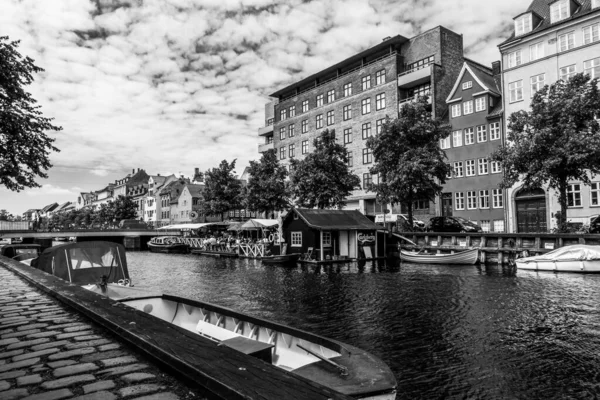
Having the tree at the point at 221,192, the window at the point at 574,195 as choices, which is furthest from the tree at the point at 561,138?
the tree at the point at 221,192

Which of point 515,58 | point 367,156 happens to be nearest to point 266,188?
point 367,156

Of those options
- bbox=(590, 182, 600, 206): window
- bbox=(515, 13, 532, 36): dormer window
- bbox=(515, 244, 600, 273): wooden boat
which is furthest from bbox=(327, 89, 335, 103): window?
bbox=(515, 244, 600, 273): wooden boat

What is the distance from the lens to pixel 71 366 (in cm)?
425

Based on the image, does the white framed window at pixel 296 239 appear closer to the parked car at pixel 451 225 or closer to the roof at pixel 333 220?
the roof at pixel 333 220

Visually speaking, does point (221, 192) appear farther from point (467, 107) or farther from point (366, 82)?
point (467, 107)

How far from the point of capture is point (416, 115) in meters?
37.6

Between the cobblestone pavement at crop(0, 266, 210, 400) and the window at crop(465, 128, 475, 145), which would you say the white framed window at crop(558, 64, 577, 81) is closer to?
the window at crop(465, 128, 475, 145)

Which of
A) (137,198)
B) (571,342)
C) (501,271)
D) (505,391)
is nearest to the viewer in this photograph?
(505,391)

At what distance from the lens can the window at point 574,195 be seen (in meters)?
37.0

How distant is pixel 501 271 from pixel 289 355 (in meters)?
24.5

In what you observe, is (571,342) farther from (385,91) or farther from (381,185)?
(385,91)

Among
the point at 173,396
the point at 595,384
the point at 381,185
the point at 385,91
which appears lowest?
the point at 595,384

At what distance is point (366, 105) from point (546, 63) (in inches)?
873

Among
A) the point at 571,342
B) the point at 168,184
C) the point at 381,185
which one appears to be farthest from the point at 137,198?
the point at 571,342
